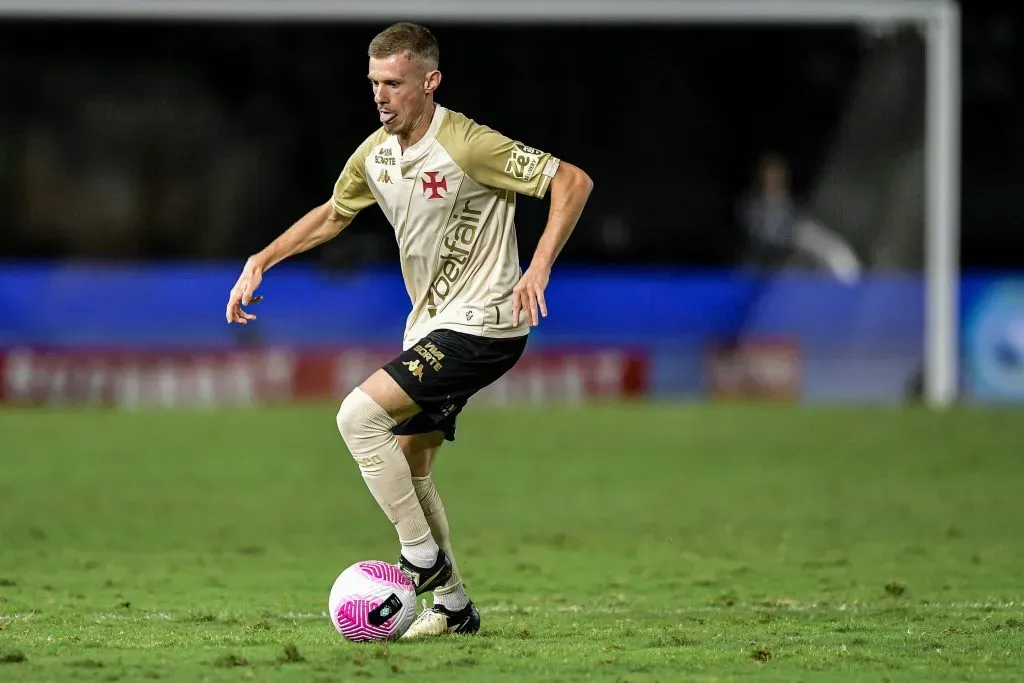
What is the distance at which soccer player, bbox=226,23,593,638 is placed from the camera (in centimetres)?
703

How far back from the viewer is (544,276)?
22.4 ft

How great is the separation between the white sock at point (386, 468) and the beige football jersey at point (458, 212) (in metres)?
0.47

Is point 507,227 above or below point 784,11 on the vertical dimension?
below

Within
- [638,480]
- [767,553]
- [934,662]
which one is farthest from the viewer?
[638,480]

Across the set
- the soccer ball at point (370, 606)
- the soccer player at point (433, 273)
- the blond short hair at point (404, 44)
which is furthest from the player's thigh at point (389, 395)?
the blond short hair at point (404, 44)

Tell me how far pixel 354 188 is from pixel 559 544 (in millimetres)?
3931

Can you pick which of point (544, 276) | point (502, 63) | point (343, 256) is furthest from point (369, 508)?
point (502, 63)

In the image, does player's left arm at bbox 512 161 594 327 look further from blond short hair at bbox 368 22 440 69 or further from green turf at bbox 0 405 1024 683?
green turf at bbox 0 405 1024 683

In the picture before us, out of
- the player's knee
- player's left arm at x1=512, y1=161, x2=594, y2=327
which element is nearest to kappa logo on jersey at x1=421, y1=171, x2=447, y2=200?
player's left arm at x1=512, y1=161, x2=594, y2=327

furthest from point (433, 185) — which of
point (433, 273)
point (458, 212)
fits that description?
point (433, 273)

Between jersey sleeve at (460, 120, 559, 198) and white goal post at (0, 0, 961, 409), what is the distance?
12785 mm

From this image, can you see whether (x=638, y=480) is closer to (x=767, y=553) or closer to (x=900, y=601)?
(x=767, y=553)

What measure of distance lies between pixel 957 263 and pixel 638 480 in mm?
7665

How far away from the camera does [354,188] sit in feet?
24.6
